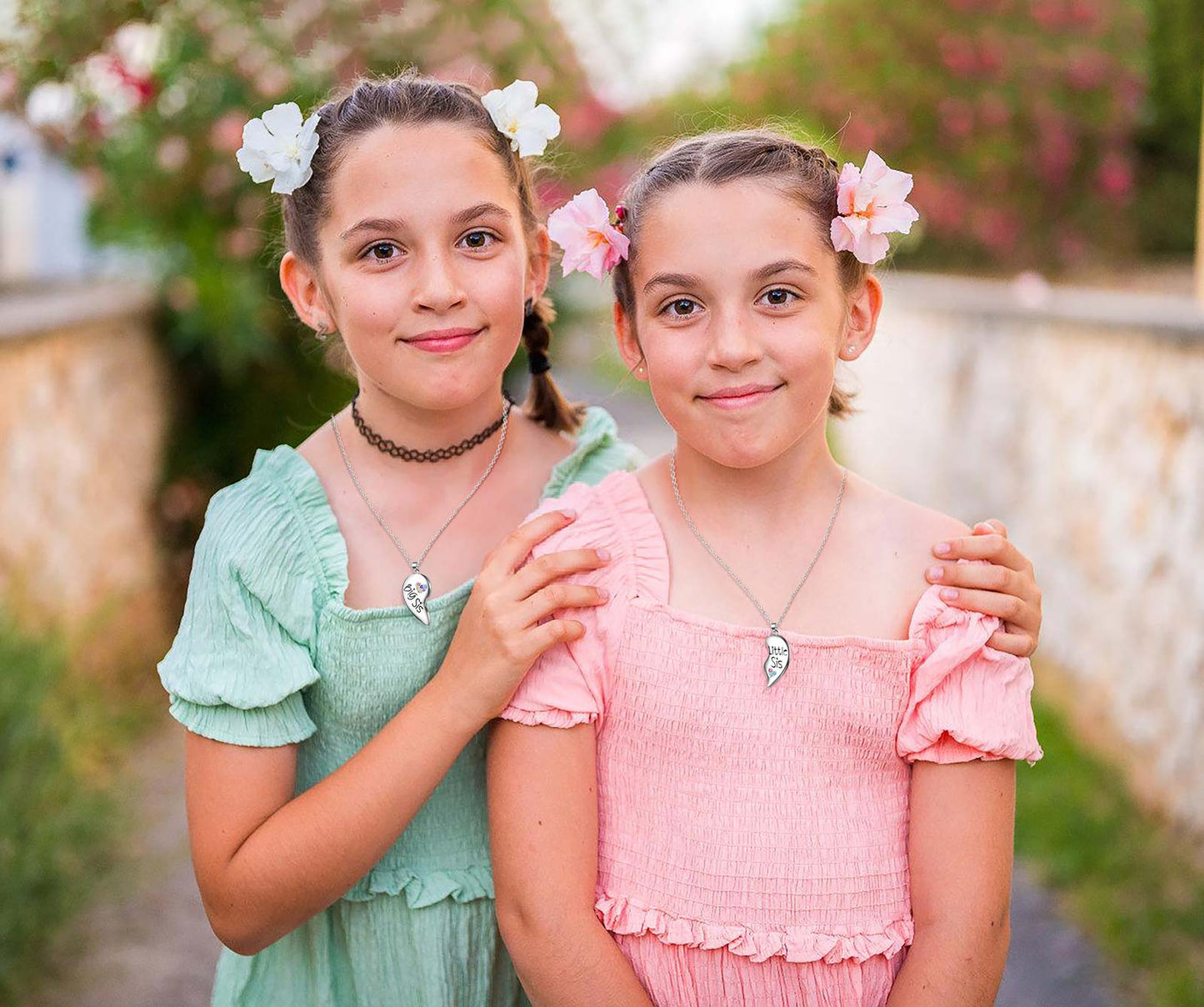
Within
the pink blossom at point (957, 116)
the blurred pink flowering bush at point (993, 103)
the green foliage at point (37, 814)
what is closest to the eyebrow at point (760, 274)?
the green foliage at point (37, 814)

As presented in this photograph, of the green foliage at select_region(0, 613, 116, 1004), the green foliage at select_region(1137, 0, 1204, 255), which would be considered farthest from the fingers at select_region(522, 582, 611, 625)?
the green foliage at select_region(1137, 0, 1204, 255)

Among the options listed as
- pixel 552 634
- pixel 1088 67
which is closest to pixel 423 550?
pixel 552 634

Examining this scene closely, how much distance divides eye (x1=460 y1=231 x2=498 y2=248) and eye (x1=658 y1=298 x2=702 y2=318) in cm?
30

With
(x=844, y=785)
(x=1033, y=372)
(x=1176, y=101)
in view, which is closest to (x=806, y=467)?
(x=844, y=785)

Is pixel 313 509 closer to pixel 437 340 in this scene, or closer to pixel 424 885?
pixel 437 340

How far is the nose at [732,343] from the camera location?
1714 mm

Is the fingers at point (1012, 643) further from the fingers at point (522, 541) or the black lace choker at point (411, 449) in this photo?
Result: the black lace choker at point (411, 449)

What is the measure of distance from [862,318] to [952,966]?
0.90m

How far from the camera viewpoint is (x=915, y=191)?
10.6 m

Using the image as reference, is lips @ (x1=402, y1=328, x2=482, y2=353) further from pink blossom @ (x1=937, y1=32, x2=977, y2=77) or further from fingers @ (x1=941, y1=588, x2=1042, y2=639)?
pink blossom @ (x1=937, y1=32, x2=977, y2=77)

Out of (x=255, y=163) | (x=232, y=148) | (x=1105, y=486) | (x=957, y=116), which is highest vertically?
(x=957, y=116)

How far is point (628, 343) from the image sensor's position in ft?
6.36

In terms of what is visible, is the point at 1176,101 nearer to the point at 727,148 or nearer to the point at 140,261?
the point at 140,261

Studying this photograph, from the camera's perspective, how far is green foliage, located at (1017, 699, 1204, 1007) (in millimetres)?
3402
